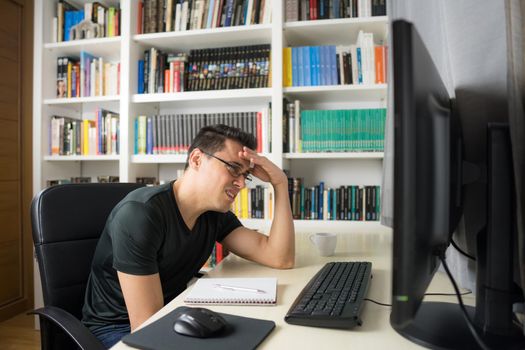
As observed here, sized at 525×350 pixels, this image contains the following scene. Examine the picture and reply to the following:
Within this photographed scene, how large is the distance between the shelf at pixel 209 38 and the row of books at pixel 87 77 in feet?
1.06

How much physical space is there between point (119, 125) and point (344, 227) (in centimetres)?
152

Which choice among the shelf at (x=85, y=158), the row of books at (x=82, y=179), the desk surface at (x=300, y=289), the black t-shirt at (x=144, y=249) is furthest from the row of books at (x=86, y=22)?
the desk surface at (x=300, y=289)

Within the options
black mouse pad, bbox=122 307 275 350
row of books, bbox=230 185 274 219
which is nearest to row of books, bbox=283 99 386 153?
row of books, bbox=230 185 274 219

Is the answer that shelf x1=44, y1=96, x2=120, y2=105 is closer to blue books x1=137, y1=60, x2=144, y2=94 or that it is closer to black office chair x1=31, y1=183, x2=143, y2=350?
blue books x1=137, y1=60, x2=144, y2=94

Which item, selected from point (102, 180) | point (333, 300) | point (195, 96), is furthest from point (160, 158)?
point (333, 300)

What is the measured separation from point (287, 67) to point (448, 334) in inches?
72.1

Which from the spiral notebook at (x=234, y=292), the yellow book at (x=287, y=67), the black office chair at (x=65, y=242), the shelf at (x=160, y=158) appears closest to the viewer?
the spiral notebook at (x=234, y=292)

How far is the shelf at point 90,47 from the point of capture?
2.46 m

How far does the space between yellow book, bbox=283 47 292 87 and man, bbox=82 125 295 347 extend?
38.6 inches

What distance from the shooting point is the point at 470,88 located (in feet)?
2.23

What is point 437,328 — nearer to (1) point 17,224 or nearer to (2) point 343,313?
(2) point 343,313

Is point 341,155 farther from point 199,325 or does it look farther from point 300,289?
point 199,325

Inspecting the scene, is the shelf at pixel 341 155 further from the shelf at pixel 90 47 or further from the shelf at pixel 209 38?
the shelf at pixel 90 47

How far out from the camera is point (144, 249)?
1006 mm
